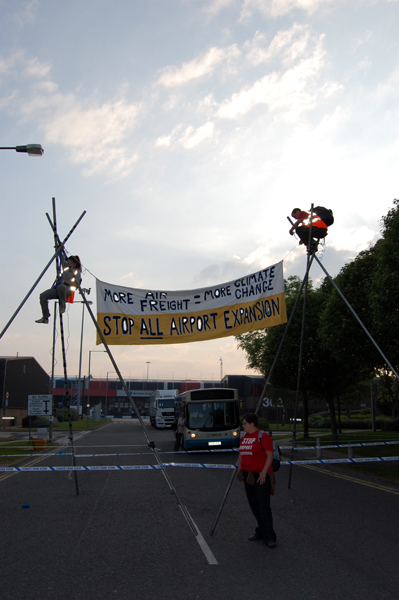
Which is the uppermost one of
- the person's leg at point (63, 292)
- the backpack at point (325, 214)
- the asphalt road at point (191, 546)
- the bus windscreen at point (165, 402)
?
the backpack at point (325, 214)

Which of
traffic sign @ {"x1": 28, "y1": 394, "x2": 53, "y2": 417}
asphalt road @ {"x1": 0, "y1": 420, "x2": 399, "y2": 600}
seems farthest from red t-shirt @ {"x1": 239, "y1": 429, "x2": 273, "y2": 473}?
traffic sign @ {"x1": 28, "y1": 394, "x2": 53, "y2": 417}

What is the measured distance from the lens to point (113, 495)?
401 inches

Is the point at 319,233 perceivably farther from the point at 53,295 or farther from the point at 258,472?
the point at 53,295

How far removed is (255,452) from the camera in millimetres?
6250

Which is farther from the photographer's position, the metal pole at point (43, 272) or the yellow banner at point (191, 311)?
the metal pole at point (43, 272)

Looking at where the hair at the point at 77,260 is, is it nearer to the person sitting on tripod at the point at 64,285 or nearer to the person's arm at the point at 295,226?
the person sitting on tripod at the point at 64,285

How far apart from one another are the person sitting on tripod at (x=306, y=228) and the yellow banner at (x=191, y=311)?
0.67m

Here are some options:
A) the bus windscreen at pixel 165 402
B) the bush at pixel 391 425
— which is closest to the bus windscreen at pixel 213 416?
the bush at pixel 391 425

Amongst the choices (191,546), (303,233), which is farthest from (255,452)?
(303,233)

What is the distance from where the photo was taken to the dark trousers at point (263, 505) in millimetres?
6090

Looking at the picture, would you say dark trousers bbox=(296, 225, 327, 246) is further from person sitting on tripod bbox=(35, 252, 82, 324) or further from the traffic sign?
the traffic sign

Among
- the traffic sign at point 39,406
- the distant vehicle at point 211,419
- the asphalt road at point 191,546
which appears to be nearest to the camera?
the asphalt road at point 191,546

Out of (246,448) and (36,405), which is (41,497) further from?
(36,405)

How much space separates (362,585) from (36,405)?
23.4 metres
